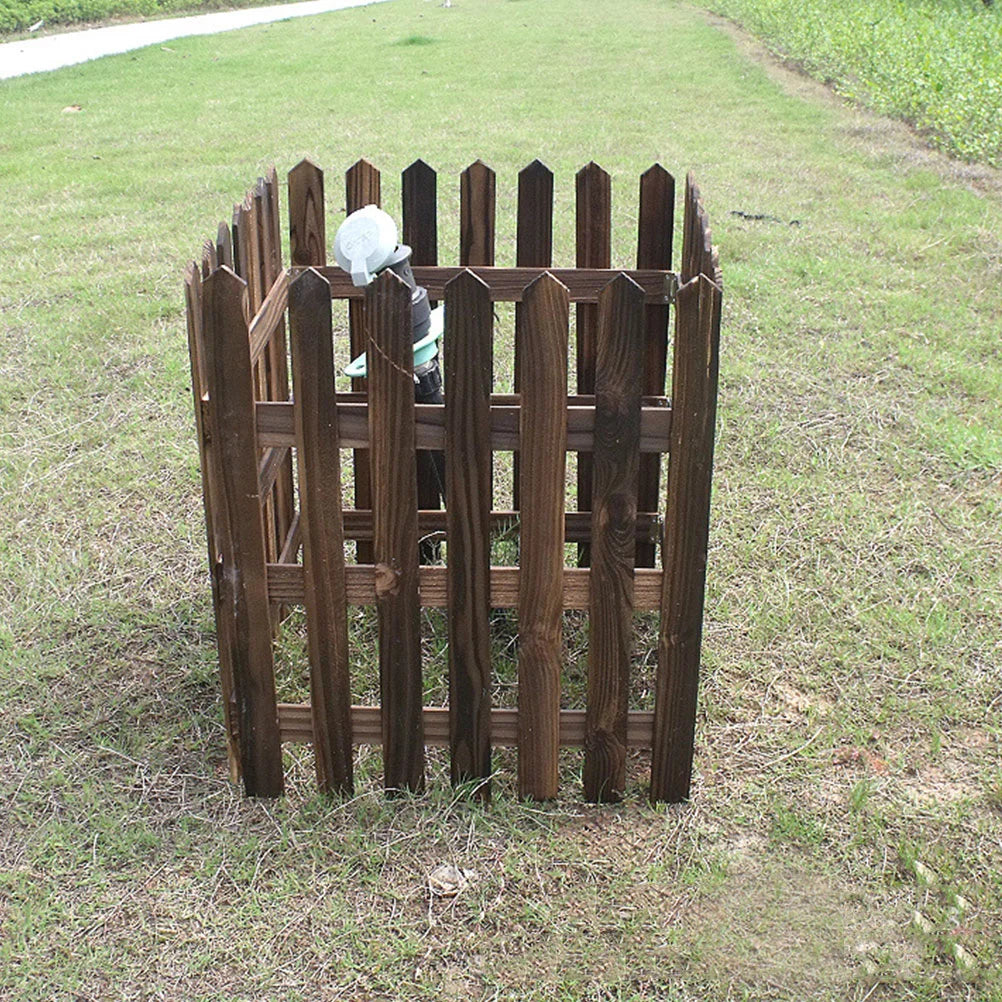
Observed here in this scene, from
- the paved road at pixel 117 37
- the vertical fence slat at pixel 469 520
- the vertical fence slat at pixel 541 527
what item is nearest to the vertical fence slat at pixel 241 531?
the vertical fence slat at pixel 469 520

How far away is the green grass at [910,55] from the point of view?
10836 mm

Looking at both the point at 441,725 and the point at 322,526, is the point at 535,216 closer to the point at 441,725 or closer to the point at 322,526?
the point at 322,526

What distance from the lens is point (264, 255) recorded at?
319 centimetres

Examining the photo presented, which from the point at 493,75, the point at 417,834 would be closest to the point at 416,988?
the point at 417,834

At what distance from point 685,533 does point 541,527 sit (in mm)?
302

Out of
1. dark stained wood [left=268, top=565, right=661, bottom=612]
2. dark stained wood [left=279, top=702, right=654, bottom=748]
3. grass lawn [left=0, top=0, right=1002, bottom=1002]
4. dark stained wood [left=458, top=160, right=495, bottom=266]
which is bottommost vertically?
grass lawn [left=0, top=0, right=1002, bottom=1002]

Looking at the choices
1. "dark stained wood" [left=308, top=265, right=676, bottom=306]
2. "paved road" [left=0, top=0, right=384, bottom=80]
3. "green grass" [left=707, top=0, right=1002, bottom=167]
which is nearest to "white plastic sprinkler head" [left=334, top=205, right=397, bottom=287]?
"dark stained wood" [left=308, top=265, right=676, bottom=306]

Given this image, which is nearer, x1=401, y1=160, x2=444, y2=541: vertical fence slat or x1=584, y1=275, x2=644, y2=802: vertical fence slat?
x1=584, y1=275, x2=644, y2=802: vertical fence slat

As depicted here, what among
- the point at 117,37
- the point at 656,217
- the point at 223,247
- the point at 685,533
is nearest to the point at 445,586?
the point at 685,533

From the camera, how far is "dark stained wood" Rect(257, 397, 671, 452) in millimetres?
2502

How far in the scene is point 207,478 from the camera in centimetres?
257

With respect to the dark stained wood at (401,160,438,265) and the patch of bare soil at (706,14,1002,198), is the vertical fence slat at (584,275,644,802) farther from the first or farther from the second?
the patch of bare soil at (706,14,1002,198)

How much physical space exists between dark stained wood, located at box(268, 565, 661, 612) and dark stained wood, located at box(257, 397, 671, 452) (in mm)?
280

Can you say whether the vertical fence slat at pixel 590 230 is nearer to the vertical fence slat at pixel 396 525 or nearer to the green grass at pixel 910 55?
the vertical fence slat at pixel 396 525
